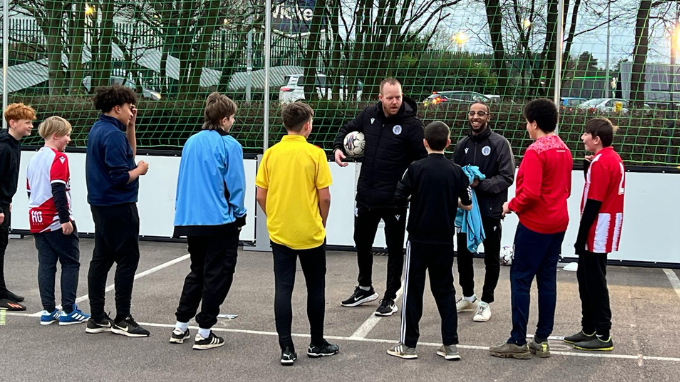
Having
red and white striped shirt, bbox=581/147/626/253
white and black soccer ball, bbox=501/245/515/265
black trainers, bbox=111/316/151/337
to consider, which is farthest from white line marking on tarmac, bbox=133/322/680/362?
white and black soccer ball, bbox=501/245/515/265

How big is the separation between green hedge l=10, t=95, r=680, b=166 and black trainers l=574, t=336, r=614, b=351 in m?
4.22

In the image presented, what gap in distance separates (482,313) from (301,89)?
477 centimetres

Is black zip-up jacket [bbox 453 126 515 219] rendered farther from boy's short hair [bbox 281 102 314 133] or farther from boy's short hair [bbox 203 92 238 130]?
boy's short hair [bbox 203 92 238 130]

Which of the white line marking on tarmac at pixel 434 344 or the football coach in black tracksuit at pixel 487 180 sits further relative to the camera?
the football coach in black tracksuit at pixel 487 180

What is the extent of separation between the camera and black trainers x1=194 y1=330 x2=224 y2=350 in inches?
228

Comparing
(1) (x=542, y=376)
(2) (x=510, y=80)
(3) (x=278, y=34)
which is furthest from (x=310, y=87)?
(1) (x=542, y=376)

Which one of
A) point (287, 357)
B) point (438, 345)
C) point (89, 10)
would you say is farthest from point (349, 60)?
point (287, 357)

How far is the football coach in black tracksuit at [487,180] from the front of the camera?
6.57 meters

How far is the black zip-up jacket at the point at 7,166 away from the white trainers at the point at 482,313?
4001 millimetres

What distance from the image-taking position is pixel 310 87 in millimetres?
10492

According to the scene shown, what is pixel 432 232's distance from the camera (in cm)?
544

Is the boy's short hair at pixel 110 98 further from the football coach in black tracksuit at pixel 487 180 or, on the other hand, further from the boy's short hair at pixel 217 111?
the football coach in black tracksuit at pixel 487 180

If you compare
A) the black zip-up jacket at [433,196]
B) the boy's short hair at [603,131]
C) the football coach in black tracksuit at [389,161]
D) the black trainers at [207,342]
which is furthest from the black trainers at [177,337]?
the boy's short hair at [603,131]

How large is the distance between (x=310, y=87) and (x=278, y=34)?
0.78 metres
